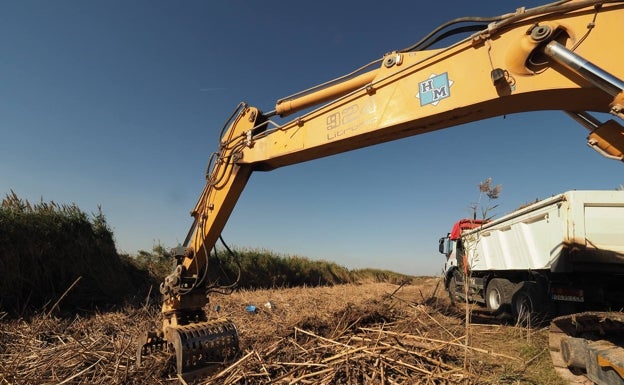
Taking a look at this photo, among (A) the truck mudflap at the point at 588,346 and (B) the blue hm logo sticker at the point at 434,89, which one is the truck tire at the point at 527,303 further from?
(B) the blue hm logo sticker at the point at 434,89

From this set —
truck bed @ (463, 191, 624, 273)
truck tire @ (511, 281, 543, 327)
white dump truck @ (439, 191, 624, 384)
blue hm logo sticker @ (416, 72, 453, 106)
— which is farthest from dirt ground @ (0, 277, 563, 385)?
blue hm logo sticker @ (416, 72, 453, 106)

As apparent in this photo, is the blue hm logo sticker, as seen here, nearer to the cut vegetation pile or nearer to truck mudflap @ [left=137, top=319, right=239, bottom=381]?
truck mudflap @ [left=137, top=319, right=239, bottom=381]

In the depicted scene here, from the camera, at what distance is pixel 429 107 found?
3490mm

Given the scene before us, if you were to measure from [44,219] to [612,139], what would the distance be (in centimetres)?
1101

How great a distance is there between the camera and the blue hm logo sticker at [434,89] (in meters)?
3.42

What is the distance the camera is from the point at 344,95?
4383mm

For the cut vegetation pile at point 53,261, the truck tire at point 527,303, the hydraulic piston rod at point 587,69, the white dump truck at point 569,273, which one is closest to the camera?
the hydraulic piston rod at point 587,69

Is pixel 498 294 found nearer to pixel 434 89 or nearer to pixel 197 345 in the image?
pixel 434 89

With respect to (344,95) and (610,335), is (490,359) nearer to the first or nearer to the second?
(610,335)

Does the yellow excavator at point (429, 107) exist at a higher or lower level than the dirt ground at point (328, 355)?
higher

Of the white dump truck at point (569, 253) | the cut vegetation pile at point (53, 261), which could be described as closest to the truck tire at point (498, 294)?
the white dump truck at point (569, 253)

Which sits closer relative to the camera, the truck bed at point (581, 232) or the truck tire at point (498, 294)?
the truck bed at point (581, 232)

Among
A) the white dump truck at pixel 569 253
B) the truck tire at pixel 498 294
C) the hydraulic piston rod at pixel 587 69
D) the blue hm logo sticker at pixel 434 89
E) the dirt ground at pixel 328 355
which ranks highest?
the blue hm logo sticker at pixel 434 89

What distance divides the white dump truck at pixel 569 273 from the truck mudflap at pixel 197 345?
269 centimetres
